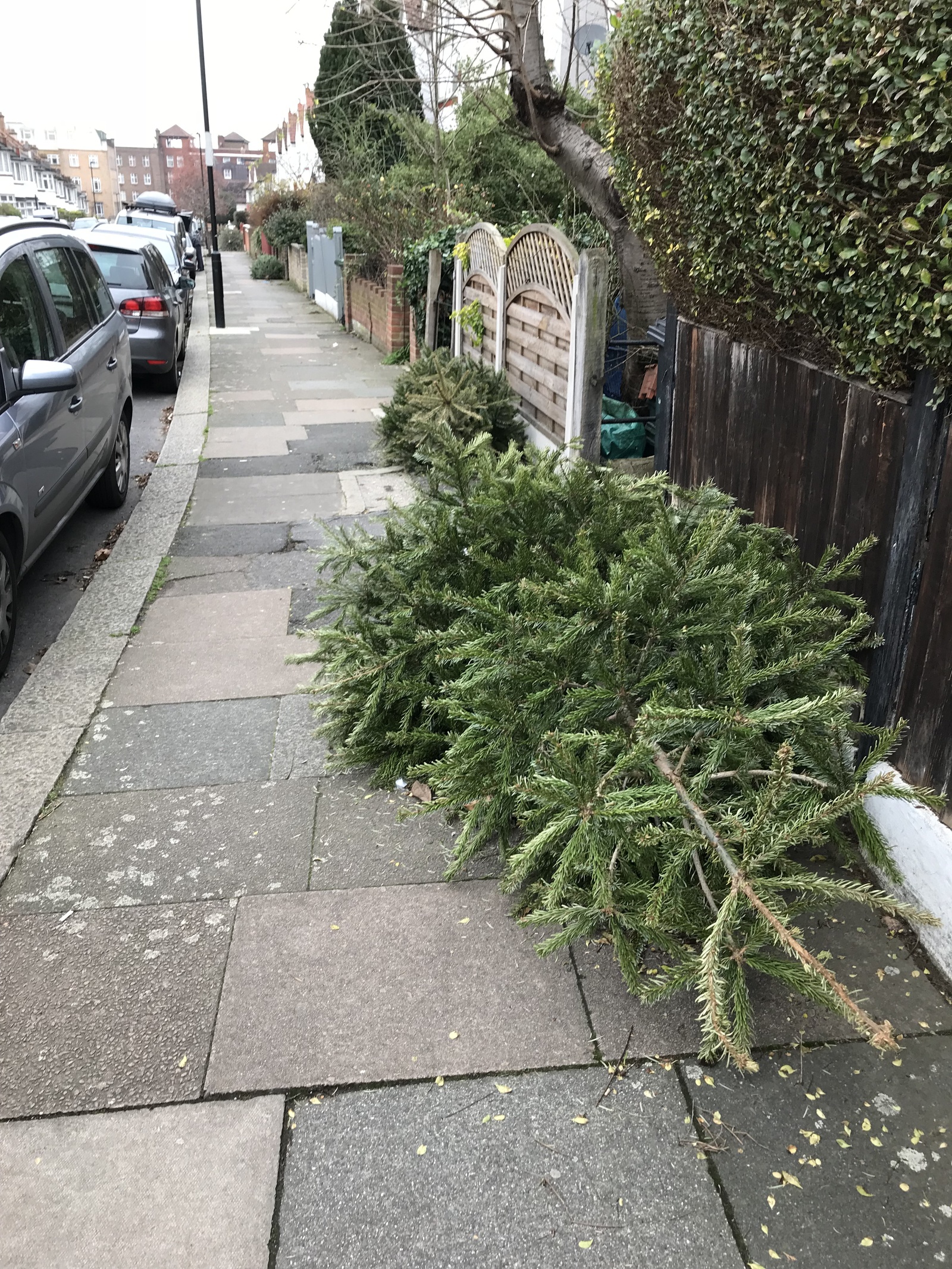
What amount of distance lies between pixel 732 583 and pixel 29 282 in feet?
15.7

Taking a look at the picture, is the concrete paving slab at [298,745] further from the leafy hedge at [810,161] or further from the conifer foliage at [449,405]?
the conifer foliage at [449,405]

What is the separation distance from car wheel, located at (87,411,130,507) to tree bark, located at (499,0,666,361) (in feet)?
13.5

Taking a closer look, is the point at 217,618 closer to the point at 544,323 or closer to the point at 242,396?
the point at 544,323

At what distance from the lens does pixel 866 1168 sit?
2.32m

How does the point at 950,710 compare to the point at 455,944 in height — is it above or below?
above

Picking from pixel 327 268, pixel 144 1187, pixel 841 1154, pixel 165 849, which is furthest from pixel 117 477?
pixel 327 268

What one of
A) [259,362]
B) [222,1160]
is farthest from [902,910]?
[259,362]

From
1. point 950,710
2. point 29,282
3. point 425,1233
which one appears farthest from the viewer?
point 29,282

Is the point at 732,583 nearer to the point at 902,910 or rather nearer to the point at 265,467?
the point at 902,910

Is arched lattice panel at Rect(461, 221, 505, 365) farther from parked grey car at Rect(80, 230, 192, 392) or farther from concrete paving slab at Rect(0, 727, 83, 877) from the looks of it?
concrete paving slab at Rect(0, 727, 83, 877)

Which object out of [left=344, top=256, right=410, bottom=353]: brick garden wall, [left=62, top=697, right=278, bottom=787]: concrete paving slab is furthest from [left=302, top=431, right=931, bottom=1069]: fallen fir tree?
[left=344, top=256, right=410, bottom=353]: brick garden wall

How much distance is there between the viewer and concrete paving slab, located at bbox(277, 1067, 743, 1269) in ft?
7.02

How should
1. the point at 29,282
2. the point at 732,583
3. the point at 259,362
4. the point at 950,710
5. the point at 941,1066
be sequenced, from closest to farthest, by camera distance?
the point at 941,1066 → the point at 950,710 → the point at 732,583 → the point at 29,282 → the point at 259,362

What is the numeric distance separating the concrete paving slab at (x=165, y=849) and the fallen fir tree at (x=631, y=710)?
432mm
